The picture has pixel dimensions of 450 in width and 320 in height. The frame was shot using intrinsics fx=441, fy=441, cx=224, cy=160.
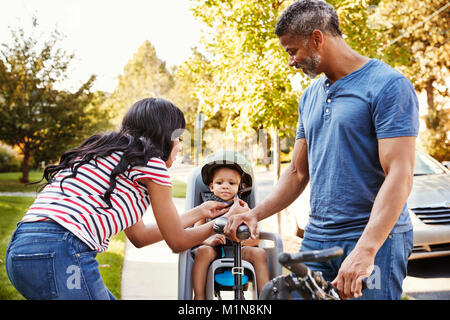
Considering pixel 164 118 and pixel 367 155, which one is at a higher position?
pixel 164 118

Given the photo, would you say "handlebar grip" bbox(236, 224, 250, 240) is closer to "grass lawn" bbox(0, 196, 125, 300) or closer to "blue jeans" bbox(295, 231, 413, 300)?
"blue jeans" bbox(295, 231, 413, 300)

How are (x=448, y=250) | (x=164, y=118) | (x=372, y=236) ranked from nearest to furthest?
(x=372, y=236) < (x=164, y=118) < (x=448, y=250)

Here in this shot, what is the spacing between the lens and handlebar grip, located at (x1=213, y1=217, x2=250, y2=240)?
2283 millimetres

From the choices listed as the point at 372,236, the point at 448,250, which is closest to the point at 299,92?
the point at 448,250

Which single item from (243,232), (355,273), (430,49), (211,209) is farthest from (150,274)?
(430,49)

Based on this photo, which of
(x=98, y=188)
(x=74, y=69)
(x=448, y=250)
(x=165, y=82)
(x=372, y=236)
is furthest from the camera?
(x=165, y=82)

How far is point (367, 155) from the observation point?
199 centimetres

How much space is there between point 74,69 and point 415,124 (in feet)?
40.1

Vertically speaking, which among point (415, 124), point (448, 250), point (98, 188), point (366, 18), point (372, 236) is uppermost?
point (366, 18)

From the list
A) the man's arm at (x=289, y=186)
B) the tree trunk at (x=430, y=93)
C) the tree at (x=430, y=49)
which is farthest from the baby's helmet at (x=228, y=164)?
the tree trunk at (x=430, y=93)

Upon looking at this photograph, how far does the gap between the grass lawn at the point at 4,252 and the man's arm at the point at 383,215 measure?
378 cm

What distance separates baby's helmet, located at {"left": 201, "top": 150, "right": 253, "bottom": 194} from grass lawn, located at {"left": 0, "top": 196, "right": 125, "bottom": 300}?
2073 mm

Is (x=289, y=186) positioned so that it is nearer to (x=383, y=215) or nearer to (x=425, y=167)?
(x=383, y=215)
